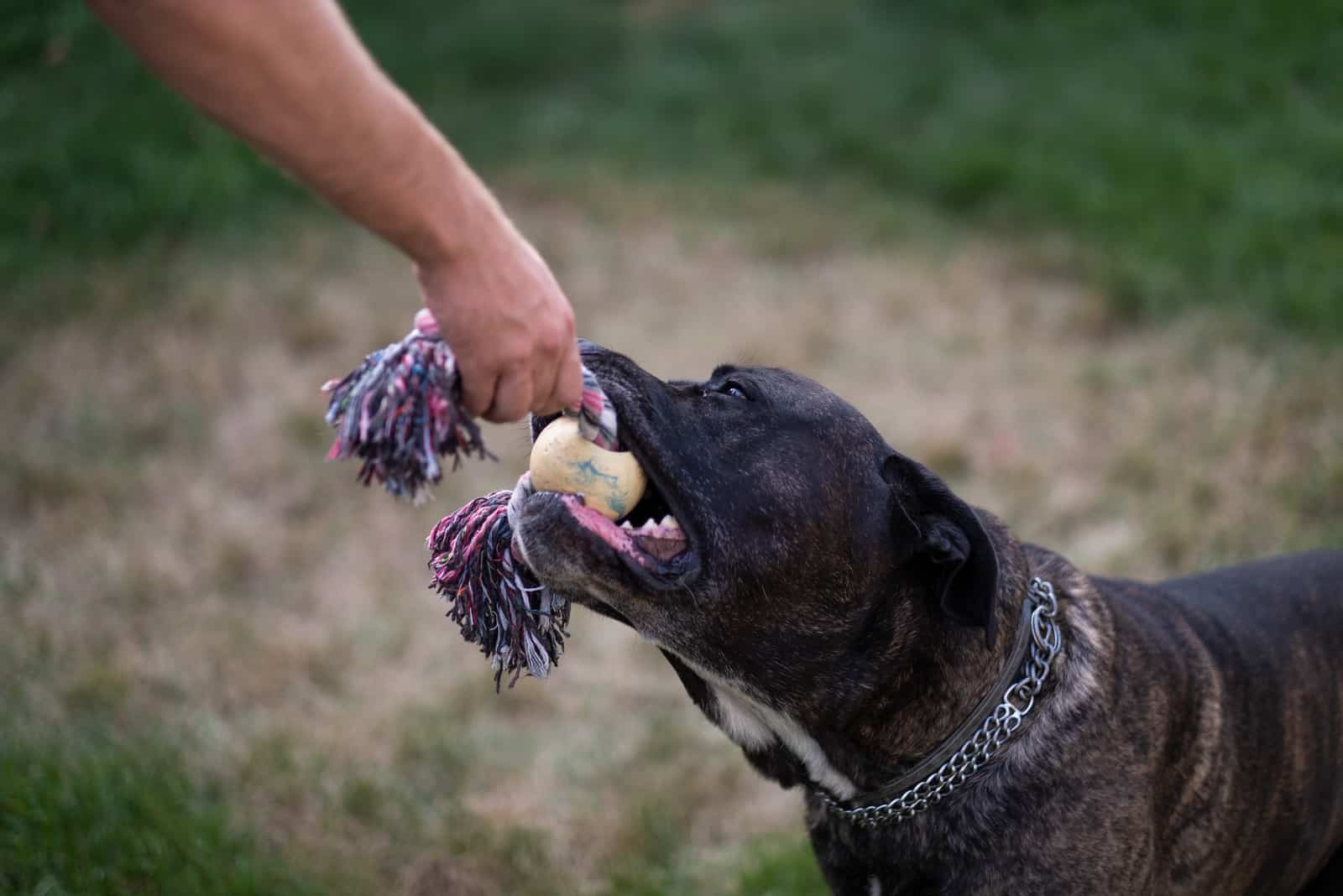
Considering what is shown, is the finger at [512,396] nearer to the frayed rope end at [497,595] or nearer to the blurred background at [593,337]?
the frayed rope end at [497,595]

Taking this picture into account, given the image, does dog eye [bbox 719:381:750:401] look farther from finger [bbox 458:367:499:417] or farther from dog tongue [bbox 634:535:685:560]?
finger [bbox 458:367:499:417]

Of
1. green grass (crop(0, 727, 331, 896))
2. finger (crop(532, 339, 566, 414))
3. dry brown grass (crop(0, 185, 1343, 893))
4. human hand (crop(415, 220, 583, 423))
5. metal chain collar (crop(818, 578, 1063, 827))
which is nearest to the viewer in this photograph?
human hand (crop(415, 220, 583, 423))

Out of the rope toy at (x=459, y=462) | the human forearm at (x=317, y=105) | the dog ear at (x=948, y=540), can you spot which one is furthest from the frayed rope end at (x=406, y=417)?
the dog ear at (x=948, y=540)

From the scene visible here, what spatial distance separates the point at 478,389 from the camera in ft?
6.33

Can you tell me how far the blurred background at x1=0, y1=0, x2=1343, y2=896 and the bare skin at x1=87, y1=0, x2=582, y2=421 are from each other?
2.27 metres

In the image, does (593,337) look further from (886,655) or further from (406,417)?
(406,417)

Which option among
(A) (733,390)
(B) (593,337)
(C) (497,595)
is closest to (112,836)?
(C) (497,595)

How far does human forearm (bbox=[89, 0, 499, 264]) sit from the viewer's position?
5.33ft

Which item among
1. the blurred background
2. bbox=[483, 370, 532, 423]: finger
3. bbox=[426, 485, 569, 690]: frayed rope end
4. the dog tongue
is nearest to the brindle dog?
the dog tongue

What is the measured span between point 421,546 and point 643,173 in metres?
4.29

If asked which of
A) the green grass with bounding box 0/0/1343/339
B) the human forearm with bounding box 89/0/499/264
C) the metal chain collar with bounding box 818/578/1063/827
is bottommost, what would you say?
the metal chain collar with bounding box 818/578/1063/827

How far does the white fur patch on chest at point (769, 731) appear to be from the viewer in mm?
2674

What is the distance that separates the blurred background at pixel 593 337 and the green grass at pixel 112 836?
15mm

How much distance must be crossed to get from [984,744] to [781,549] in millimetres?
616
